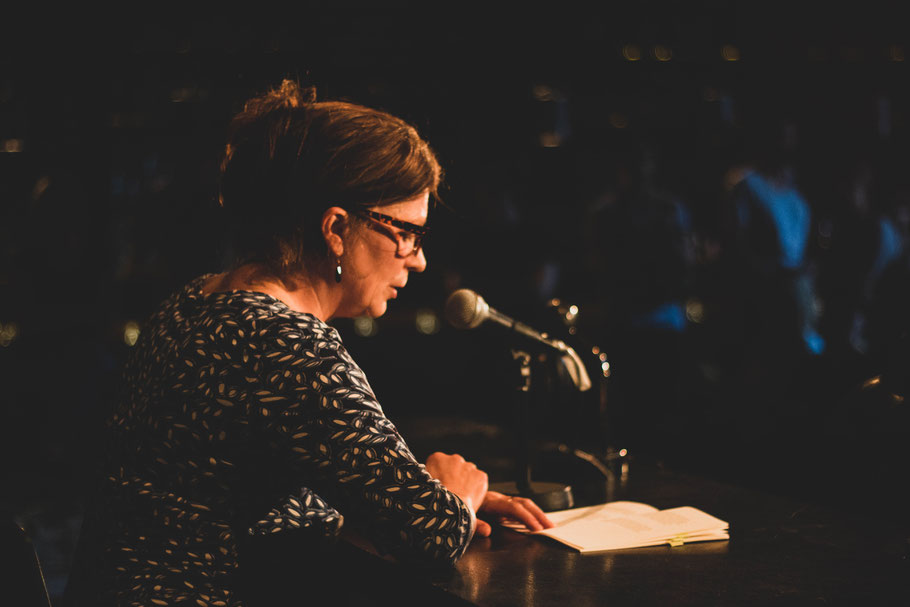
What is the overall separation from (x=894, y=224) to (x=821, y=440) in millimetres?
2448

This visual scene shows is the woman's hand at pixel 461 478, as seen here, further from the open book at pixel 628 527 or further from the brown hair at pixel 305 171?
the brown hair at pixel 305 171

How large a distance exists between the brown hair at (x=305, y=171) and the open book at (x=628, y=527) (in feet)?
2.27

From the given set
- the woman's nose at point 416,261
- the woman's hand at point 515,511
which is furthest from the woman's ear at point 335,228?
the woman's hand at point 515,511

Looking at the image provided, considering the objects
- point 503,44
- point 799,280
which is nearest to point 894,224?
point 799,280

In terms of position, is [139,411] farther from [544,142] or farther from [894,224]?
[544,142]

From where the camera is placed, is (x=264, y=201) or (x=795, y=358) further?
(x=795, y=358)

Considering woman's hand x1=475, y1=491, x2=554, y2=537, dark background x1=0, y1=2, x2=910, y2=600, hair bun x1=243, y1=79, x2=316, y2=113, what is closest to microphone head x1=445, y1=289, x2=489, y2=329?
woman's hand x1=475, y1=491, x2=554, y2=537

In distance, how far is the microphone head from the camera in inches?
76.2

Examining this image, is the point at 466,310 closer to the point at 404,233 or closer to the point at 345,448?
the point at 404,233

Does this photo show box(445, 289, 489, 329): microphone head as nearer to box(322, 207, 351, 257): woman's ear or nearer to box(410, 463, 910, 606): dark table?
box(322, 207, 351, 257): woman's ear

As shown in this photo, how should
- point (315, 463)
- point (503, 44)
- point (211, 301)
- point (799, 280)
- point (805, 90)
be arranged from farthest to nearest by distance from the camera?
point (805, 90) → point (503, 44) → point (799, 280) → point (211, 301) → point (315, 463)

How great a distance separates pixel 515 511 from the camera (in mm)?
1823

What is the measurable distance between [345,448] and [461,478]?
346 millimetres

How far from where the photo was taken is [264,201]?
179 centimetres
